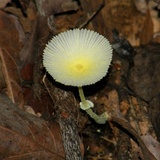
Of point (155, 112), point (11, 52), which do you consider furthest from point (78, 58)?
point (155, 112)

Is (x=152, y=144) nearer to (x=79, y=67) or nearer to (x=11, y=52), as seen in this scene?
(x=79, y=67)

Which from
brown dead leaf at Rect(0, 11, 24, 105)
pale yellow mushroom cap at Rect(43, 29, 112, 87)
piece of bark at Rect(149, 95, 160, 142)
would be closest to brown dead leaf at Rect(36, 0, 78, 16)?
brown dead leaf at Rect(0, 11, 24, 105)

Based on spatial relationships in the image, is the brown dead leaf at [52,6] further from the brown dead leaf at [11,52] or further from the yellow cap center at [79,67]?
the yellow cap center at [79,67]

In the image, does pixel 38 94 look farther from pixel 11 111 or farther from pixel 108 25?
pixel 108 25

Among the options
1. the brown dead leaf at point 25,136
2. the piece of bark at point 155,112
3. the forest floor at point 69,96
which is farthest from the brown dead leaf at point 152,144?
the brown dead leaf at point 25,136

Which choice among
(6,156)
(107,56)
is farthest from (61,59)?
(6,156)

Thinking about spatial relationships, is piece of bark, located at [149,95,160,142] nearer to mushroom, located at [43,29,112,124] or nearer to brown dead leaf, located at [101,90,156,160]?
brown dead leaf, located at [101,90,156,160]
